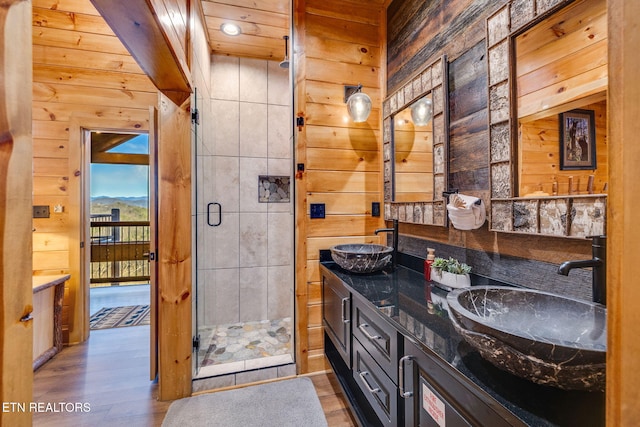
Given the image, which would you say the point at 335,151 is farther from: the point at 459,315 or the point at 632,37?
the point at 632,37

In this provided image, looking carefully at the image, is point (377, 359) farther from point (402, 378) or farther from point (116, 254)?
point (116, 254)

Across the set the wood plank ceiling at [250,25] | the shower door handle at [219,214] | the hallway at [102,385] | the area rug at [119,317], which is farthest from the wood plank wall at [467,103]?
the area rug at [119,317]

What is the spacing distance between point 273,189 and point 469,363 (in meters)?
2.56

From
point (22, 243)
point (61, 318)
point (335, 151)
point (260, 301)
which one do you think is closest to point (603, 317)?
point (22, 243)

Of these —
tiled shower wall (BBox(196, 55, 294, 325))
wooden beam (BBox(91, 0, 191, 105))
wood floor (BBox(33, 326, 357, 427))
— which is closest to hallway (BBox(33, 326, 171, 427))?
wood floor (BBox(33, 326, 357, 427))

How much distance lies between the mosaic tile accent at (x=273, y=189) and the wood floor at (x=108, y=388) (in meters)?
1.77

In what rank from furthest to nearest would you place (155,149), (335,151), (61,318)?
(61,318) < (335,151) < (155,149)

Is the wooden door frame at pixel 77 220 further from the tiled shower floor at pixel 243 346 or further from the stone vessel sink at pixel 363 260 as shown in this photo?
the stone vessel sink at pixel 363 260

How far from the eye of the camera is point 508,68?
1170mm

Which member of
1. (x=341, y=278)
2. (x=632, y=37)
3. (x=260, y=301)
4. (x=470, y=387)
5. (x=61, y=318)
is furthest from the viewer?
(x=260, y=301)

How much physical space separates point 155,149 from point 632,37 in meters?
2.34

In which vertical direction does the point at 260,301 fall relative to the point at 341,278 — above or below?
below

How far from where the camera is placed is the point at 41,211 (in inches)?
100

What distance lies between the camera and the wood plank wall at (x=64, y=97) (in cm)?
254
